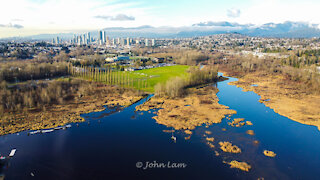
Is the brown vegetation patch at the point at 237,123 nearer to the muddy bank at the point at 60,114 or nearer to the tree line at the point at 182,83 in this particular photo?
the tree line at the point at 182,83

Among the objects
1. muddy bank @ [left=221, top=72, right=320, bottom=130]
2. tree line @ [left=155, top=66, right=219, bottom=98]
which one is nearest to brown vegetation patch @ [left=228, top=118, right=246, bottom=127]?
muddy bank @ [left=221, top=72, right=320, bottom=130]

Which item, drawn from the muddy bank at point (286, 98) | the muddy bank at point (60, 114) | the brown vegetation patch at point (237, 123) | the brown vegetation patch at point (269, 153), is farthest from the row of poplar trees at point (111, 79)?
the brown vegetation patch at point (269, 153)

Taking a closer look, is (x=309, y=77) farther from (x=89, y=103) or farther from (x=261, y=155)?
(x=89, y=103)

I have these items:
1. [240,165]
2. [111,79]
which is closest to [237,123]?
[240,165]

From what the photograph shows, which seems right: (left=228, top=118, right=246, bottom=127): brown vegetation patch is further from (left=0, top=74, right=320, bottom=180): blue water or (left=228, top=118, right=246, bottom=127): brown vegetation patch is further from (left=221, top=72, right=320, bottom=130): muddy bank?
(left=221, top=72, right=320, bottom=130): muddy bank

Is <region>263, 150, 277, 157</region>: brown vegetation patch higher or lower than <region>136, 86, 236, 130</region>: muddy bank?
lower

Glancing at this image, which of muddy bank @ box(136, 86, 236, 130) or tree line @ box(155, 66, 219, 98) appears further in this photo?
tree line @ box(155, 66, 219, 98)
